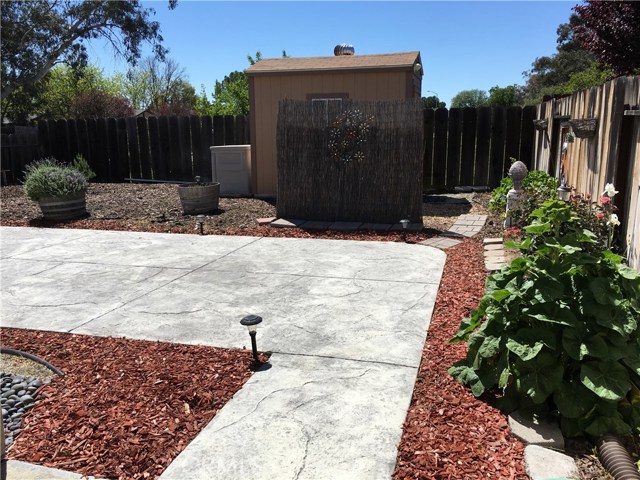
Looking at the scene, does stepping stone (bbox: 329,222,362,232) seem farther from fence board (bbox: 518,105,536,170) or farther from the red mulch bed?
fence board (bbox: 518,105,536,170)

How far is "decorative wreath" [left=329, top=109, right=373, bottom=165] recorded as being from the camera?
739 centimetres

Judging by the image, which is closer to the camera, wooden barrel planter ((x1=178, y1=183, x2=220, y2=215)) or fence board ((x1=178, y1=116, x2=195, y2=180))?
wooden barrel planter ((x1=178, y1=183, x2=220, y2=215))

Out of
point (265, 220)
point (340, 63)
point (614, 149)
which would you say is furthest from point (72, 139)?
point (614, 149)

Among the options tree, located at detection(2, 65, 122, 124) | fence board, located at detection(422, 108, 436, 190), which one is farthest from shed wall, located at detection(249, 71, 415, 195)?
tree, located at detection(2, 65, 122, 124)

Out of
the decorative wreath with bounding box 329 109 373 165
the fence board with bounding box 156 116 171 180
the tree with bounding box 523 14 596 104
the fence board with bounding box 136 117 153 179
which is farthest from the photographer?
the tree with bounding box 523 14 596 104

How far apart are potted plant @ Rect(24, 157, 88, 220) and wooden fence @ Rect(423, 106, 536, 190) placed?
22.3 feet

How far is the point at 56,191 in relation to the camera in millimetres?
8211

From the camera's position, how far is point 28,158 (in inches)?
558

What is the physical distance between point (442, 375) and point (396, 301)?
1.35 metres

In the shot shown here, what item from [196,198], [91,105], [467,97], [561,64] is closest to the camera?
[196,198]

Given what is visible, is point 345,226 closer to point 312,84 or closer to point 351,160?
point 351,160

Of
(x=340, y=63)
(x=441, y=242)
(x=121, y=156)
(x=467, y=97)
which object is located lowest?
(x=441, y=242)

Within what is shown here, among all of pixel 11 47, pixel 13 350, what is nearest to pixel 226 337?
pixel 13 350

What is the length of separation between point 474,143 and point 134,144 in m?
8.52
